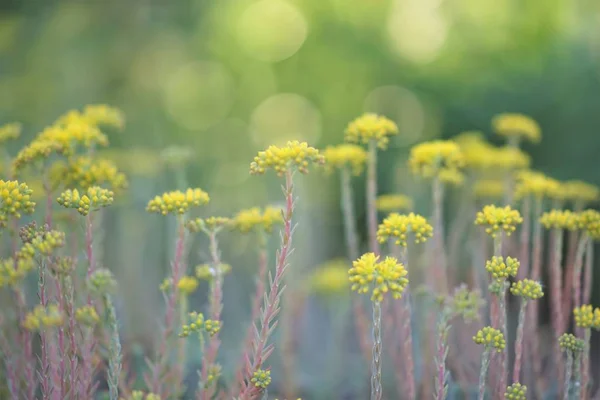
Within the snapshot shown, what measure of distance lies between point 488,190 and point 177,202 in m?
1.16

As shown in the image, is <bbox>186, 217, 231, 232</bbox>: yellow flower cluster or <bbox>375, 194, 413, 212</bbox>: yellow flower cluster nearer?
<bbox>186, 217, 231, 232</bbox>: yellow flower cluster

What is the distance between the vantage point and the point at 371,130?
155 cm

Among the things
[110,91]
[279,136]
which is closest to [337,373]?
[279,136]

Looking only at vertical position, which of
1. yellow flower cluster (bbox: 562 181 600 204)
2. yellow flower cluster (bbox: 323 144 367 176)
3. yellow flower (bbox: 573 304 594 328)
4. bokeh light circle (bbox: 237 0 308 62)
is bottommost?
yellow flower (bbox: 573 304 594 328)

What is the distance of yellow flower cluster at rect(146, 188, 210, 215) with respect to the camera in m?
1.32

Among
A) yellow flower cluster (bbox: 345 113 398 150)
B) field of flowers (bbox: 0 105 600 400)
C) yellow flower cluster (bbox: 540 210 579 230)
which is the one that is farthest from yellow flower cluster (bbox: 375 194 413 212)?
yellow flower cluster (bbox: 540 210 579 230)

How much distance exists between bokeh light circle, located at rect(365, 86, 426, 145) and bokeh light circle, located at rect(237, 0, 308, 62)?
2.74ft

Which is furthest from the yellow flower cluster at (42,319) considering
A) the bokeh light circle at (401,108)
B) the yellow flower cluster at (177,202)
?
the bokeh light circle at (401,108)

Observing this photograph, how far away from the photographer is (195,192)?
4.40 feet

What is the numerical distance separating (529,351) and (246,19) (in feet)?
10.6

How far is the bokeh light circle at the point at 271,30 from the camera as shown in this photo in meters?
4.29

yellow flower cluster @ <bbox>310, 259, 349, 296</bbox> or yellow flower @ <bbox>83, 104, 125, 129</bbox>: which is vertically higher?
yellow flower @ <bbox>83, 104, 125, 129</bbox>

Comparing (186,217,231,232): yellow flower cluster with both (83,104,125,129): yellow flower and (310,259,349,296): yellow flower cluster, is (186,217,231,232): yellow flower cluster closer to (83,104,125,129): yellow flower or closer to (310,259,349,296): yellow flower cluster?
(83,104,125,129): yellow flower

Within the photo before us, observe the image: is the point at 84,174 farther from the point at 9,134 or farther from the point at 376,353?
the point at 376,353
